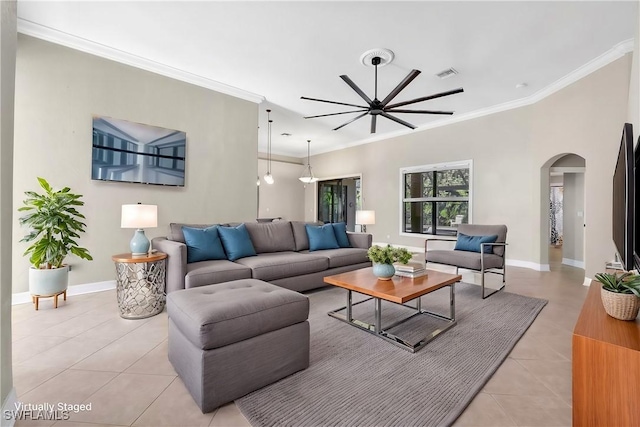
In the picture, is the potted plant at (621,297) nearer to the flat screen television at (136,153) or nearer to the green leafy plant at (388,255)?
the green leafy plant at (388,255)

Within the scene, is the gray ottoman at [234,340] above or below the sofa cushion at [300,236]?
below

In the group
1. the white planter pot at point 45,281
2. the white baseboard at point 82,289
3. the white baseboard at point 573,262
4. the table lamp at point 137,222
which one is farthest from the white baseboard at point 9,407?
the white baseboard at point 573,262

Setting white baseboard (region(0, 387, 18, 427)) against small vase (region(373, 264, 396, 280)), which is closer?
white baseboard (region(0, 387, 18, 427))

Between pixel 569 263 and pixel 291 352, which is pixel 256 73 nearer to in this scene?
pixel 291 352

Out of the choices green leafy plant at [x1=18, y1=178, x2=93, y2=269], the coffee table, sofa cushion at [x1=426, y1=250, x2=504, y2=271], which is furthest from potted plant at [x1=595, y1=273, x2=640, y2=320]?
green leafy plant at [x1=18, y1=178, x2=93, y2=269]

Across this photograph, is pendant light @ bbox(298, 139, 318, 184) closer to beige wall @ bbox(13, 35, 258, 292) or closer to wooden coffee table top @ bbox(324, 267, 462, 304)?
beige wall @ bbox(13, 35, 258, 292)

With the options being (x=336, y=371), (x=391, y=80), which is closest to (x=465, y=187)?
(x=391, y=80)

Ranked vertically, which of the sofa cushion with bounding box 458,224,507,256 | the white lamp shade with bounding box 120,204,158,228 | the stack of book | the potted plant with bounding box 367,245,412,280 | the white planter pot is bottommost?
the white planter pot

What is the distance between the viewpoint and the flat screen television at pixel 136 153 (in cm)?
360

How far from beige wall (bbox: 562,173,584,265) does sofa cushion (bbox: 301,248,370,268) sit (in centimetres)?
460

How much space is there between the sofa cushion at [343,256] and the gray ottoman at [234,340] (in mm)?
1876

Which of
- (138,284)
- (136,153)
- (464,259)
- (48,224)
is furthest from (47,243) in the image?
(464,259)

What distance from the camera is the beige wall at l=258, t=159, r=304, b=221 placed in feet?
30.3

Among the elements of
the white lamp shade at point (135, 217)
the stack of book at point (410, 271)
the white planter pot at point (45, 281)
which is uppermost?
the white lamp shade at point (135, 217)
